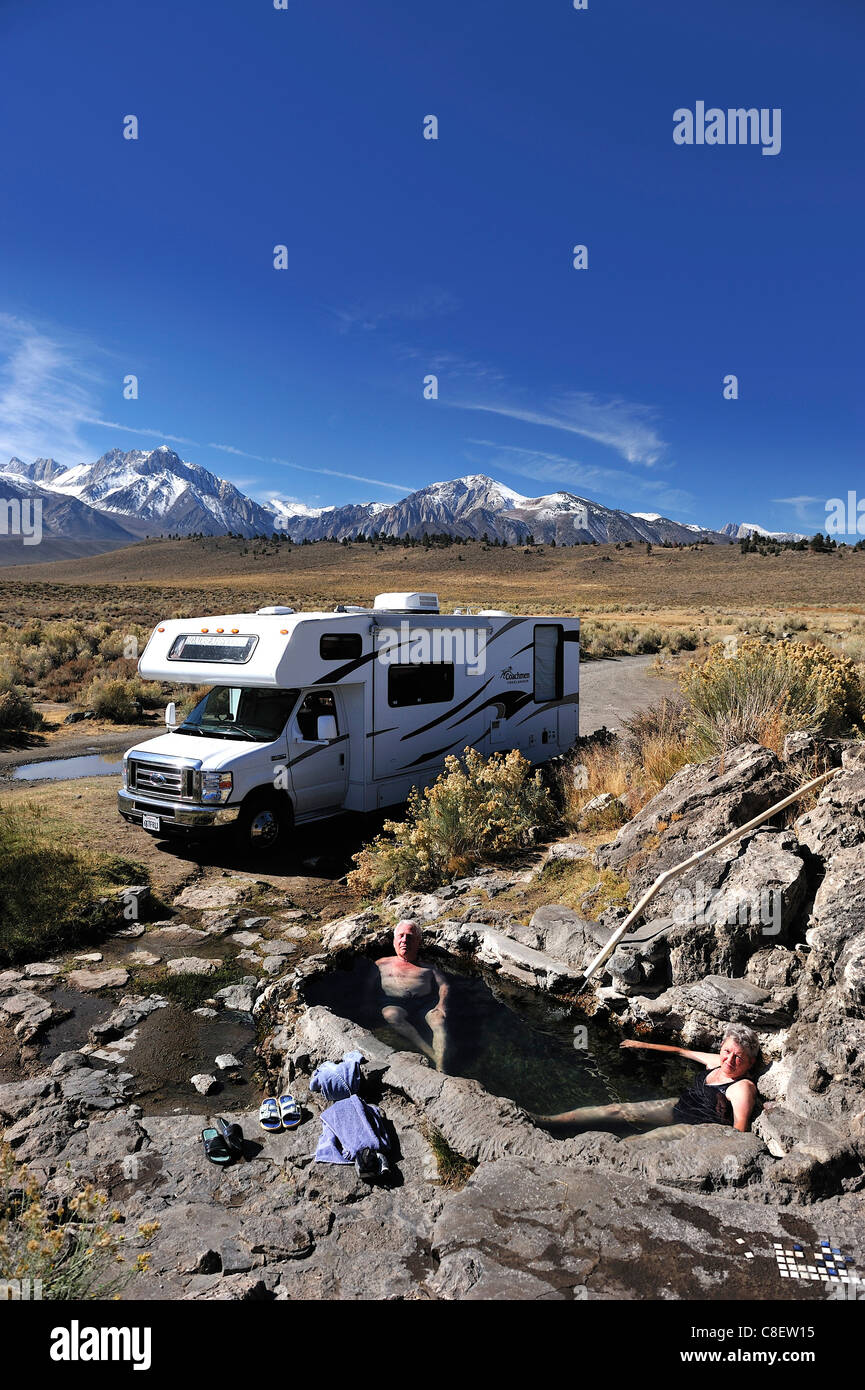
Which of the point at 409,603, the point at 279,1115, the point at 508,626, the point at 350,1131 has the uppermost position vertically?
the point at 409,603

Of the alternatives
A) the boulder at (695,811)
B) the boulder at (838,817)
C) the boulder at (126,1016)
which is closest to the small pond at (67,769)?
the boulder at (126,1016)

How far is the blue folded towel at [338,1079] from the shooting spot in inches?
175

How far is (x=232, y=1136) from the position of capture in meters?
4.12

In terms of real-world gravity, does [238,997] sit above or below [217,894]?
below

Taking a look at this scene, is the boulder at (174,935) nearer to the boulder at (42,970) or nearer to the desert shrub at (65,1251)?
the boulder at (42,970)

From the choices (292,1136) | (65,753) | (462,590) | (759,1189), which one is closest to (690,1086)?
(759,1189)

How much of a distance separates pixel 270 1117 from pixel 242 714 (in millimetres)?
5876

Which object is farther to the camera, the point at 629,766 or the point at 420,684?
the point at 420,684

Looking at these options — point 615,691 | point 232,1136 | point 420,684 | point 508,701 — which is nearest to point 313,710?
point 420,684

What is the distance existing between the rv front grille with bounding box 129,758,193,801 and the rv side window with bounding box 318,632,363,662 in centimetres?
216

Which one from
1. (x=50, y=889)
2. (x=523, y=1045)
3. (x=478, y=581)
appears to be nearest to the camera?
(x=523, y=1045)

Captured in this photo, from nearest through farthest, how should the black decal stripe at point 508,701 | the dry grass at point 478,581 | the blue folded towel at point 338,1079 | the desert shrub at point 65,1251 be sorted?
the desert shrub at point 65,1251, the blue folded towel at point 338,1079, the black decal stripe at point 508,701, the dry grass at point 478,581

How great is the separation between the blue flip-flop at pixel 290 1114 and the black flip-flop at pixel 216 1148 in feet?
1.20

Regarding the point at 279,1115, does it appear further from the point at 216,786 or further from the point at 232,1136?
the point at 216,786
